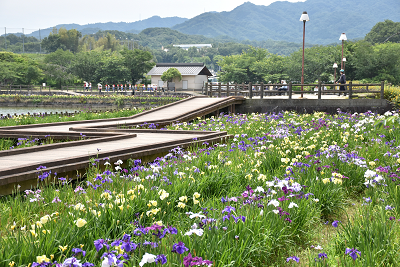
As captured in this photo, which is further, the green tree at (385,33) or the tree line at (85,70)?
the green tree at (385,33)

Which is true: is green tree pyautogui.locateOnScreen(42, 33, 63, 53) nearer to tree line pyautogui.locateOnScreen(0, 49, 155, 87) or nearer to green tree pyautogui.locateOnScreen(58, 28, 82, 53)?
green tree pyautogui.locateOnScreen(58, 28, 82, 53)

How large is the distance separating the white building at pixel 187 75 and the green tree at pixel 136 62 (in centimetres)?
263

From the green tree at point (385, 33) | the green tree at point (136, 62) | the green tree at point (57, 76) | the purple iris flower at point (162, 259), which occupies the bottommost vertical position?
the purple iris flower at point (162, 259)

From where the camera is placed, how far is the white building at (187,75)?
68.8 meters

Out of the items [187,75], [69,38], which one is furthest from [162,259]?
[69,38]

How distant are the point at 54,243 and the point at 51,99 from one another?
50155mm

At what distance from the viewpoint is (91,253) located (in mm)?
2848

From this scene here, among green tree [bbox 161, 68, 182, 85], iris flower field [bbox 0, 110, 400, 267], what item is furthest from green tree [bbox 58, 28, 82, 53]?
iris flower field [bbox 0, 110, 400, 267]

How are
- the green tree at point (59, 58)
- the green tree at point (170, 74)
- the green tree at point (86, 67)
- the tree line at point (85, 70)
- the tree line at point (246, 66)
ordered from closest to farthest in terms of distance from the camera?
the tree line at point (246, 66), the tree line at point (85, 70), the green tree at point (170, 74), the green tree at point (86, 67), the green tree at point (59, 58)

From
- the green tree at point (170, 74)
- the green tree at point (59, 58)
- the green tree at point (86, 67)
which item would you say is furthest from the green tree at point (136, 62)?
the green tree at point (59, 58)

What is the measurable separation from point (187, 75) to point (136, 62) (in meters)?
9.78

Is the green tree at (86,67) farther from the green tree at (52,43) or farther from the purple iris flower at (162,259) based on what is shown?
the purple iris flower at (162,259)

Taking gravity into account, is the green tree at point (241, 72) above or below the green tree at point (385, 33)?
below

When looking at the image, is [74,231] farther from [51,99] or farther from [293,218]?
[51,99]
